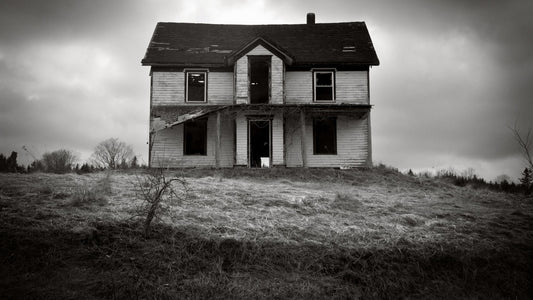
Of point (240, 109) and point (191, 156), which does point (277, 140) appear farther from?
point (191, 156)

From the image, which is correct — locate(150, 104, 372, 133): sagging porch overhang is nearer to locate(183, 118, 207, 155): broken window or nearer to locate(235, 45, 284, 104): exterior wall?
locate(235, 45, 284, 104): exterior wall

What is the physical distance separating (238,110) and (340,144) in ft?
18.4

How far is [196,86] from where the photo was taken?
75.5 feet

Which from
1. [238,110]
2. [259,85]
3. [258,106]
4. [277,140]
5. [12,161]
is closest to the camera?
[12,161]

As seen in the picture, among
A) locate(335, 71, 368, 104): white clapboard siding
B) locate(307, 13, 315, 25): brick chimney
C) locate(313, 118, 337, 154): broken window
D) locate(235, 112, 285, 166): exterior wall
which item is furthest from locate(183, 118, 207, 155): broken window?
locate(307, 13, 315, 25): brick chimney

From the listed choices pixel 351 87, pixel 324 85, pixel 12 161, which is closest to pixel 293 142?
pixel 324 85

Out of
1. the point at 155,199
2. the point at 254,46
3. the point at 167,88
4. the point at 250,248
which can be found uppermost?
the point at 254,46

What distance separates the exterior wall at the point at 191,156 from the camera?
873 inches

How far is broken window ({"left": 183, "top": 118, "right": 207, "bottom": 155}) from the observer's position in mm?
22547

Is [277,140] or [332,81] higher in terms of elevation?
[332,81]

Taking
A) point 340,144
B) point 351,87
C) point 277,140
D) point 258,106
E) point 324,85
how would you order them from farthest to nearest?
point 324,85 → point 351,87 → point 340,144 → point 277,140 → point 258,106

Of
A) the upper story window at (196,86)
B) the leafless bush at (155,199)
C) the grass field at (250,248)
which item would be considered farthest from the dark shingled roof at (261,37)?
the leafless bush at (155,199)

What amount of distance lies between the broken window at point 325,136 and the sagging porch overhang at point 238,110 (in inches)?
31.9

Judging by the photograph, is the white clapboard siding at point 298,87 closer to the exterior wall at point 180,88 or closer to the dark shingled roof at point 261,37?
the dark shingled roof at point 261,37
